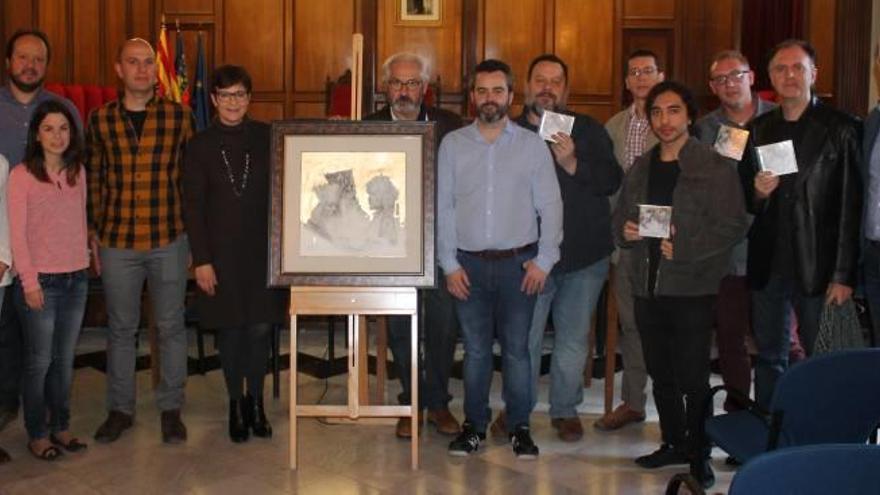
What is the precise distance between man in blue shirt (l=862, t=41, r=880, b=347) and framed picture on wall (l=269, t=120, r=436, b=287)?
1.90 m

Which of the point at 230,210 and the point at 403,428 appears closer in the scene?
the point at 230,210

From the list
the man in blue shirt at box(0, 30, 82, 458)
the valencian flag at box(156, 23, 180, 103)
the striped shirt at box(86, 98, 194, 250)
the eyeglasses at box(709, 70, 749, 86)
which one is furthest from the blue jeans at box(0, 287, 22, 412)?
the valencian flag at box(156, 23, 180, 103)

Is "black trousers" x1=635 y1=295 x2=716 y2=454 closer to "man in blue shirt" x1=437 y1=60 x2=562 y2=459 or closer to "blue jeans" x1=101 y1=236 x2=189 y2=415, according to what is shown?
"man in blue shirt" x1=437 y1=60 x2=562 y2=459

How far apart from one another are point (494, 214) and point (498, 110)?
0.47m

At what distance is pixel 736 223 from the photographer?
4.02 m

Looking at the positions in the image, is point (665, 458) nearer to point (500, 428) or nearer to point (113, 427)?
point (500, 428)

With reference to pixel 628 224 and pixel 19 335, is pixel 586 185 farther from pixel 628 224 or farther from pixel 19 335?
pixel 19 335

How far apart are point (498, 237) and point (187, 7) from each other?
773cm

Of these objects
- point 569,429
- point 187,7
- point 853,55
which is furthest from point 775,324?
point 187,7

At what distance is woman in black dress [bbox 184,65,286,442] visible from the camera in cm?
448

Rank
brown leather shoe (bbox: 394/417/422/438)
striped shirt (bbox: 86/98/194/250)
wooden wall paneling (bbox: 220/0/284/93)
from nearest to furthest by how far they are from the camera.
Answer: striped shirt (bbox: 86/98/194/250) → brown leather shoe (bbox: 394/417/422/438) → wooden wall paneling (bbox: 220/0/284/93)

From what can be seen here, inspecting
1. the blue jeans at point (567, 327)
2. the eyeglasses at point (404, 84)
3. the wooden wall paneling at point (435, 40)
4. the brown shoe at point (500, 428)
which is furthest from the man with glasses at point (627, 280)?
the wooden wall paneling at point (435, 40)

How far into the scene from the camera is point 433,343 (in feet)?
15.6

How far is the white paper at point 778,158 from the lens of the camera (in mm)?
4023
